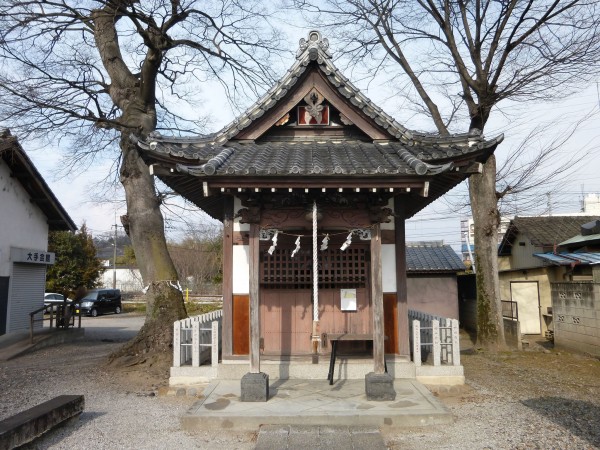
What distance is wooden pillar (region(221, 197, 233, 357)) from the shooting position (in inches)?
344

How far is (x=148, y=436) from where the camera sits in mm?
6500

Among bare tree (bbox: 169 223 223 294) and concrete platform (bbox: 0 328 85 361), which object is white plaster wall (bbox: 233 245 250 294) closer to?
concrete platform (bbox: 0 328 85 361)

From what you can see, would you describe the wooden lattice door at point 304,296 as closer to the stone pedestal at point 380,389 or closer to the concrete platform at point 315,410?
the concrete platform at point 315,410

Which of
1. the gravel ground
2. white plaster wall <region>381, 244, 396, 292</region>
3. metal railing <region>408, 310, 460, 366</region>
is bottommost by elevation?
the gravel ground

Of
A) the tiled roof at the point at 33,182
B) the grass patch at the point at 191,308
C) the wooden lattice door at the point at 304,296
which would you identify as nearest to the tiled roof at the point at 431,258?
the wooden lattice door at the point at 304,296

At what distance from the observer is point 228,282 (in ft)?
29.0

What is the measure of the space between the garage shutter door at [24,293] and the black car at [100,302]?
13514 millimetres

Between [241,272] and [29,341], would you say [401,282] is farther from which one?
[29,341]

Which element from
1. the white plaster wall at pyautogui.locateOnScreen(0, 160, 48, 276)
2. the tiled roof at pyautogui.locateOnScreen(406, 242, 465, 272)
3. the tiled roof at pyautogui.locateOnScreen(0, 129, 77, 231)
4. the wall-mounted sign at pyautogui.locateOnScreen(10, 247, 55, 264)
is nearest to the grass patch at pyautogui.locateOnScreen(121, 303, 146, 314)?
the tiled roof at pyautogui.locateOnScreen(0, 129, 77, 231)

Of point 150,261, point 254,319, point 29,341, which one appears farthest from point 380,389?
point 29,341

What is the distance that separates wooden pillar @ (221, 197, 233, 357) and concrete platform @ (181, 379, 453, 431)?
106 centimetres

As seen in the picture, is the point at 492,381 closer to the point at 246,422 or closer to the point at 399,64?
the point at 246,422

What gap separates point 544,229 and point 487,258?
921cm

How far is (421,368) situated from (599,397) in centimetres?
314
